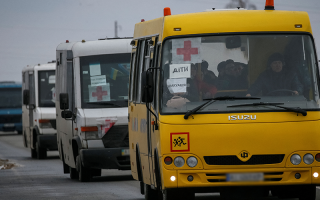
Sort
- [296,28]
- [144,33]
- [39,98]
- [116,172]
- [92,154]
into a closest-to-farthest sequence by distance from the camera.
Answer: [296,28]
[144,33]
[92,154]
[116,172]
[39,98]

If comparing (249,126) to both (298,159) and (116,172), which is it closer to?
(298,159)

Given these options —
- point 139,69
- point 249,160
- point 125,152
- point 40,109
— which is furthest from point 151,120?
point 40,109

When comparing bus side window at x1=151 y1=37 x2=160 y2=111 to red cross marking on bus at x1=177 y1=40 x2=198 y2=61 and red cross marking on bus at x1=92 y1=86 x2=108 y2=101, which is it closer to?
red cross marking on bus at x1=177 y1=40 x2=198 y2=61

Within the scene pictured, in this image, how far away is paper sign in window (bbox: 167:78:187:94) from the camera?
947 centimetres

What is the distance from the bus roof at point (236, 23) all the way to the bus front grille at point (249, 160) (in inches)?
62.7

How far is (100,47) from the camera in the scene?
16359mm

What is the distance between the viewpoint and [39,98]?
82.2 ft

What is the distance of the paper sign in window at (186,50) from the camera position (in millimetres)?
9539

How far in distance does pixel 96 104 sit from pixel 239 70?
6921 millimetres

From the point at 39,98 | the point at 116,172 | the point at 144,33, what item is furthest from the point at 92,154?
the point at 39,98

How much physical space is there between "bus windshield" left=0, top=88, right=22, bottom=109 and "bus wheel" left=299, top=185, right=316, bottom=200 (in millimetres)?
41316

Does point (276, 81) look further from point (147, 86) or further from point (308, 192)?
point (147, 86)

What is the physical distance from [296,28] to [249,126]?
1469mm

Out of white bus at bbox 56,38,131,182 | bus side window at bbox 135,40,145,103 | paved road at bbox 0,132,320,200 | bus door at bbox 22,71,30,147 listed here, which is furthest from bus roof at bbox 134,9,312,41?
bus door at bbox 22,71,30,147
